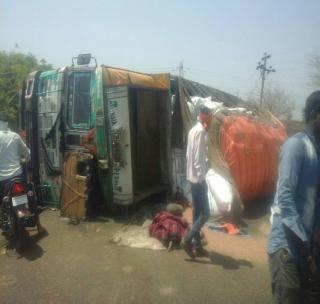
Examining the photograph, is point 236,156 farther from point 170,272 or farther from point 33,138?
point 33,138

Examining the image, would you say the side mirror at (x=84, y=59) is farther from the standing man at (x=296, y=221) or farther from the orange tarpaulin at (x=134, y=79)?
the standing man at (x=296, y=221)

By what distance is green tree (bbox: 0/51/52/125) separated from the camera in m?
16.8

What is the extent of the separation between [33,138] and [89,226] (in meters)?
2.28

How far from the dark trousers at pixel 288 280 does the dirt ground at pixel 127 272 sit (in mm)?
1605

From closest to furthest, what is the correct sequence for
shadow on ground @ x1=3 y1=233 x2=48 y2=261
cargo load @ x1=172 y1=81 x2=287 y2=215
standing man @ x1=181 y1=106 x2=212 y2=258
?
standing man @ x1=181 y1=106 x2=212 y2=258, shadow on ground @ x1=3 y1=233 x2=48 y2=261, cargo load @ x1=172 y1=81 x2=287 y2=215

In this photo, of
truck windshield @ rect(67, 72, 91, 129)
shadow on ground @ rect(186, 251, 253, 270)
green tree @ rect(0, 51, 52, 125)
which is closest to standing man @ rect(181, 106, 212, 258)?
shadow on ground @ rect(186, 251, 253, 270)

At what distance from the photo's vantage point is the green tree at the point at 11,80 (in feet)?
55.2

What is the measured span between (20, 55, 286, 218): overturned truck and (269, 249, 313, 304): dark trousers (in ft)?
13.6

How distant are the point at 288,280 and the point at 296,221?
40 centimetres

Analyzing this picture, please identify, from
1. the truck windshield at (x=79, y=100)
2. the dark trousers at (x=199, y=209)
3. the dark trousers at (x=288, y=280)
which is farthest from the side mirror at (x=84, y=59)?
the dark trousers at (x=288, y=280)

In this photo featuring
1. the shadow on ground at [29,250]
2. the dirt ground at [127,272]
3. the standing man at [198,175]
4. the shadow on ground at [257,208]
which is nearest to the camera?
the dirt ground at [127,272]

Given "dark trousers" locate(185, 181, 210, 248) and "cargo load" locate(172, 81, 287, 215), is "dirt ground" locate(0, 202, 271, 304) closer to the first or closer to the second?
"dark trousers" locate(185, 181, 210, 248)

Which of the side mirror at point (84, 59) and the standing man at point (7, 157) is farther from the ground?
the side mirror at point (84, 59)

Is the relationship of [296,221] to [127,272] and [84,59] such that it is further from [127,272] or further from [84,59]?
[84,59]
